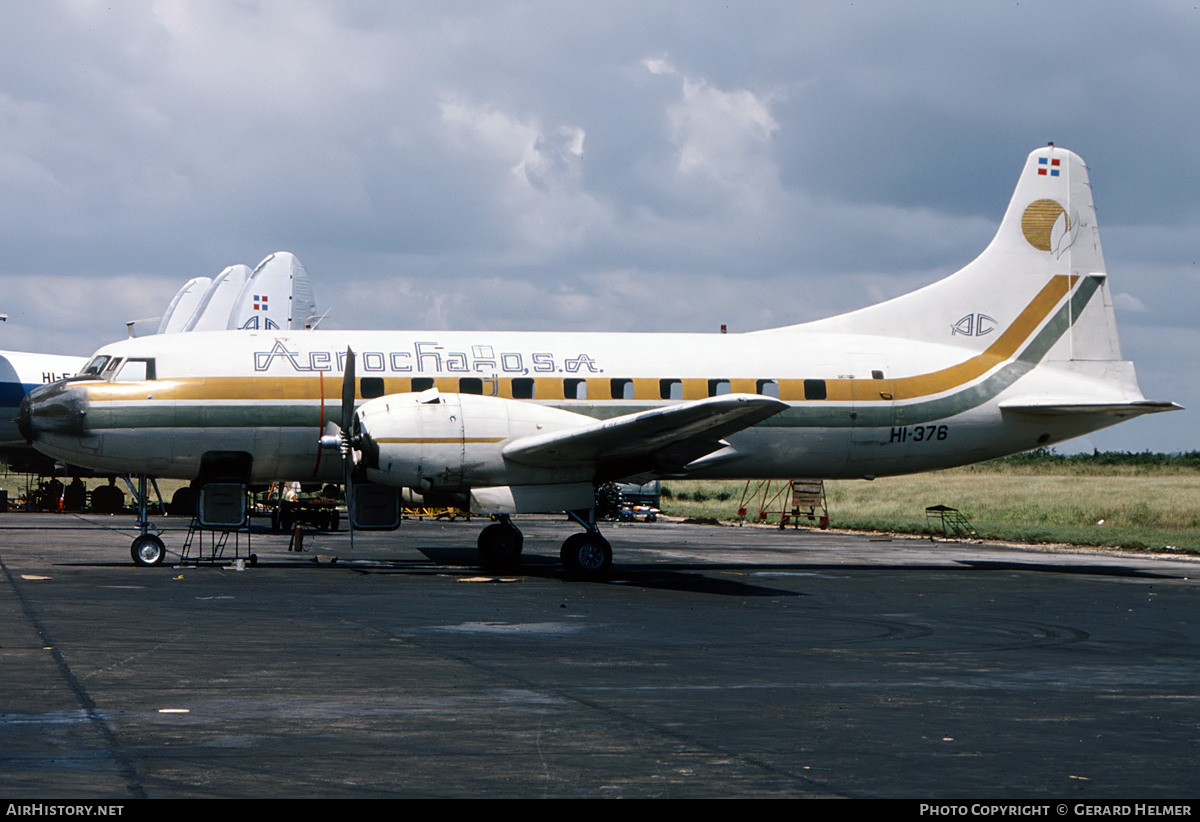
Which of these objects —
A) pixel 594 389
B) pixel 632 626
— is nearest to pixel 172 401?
pixel 594 389

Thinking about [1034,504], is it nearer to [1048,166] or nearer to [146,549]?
[1048,166]

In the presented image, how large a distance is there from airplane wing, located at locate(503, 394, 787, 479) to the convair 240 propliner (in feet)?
0.16

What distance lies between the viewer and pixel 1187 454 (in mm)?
103125

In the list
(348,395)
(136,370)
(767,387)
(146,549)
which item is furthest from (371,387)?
(767,387)

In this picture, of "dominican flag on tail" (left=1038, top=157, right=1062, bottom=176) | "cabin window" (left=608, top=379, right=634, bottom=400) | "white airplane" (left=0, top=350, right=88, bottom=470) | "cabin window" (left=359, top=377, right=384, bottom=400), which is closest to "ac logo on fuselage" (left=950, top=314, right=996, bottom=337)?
"dominican flag on tail" (left=1038, top=157, right=1062, bottom=176)

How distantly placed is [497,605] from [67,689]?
25.1ft

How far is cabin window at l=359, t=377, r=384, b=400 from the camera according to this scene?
22531 millimetres

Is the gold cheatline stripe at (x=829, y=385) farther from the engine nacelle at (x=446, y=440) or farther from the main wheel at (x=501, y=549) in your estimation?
the main wheel at (x=501, y=549)

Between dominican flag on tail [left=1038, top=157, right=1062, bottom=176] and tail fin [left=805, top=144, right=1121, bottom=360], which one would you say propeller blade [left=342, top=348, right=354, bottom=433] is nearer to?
tail fin [left=805, top=144, right=1121, bottom=360]

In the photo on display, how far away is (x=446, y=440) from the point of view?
20328 mm

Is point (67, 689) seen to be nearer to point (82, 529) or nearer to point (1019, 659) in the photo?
point (1019, 659)

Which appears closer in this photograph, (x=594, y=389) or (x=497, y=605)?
(x=497, y=605)

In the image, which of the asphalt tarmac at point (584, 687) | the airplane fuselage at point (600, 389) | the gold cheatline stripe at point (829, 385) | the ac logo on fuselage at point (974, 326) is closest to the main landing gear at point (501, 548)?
the asphalt tarmac at point (584, 687)
